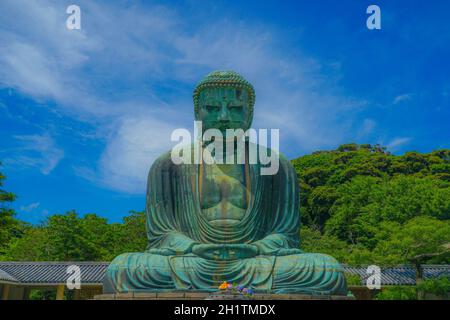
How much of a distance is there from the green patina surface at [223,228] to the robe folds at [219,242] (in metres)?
0.01

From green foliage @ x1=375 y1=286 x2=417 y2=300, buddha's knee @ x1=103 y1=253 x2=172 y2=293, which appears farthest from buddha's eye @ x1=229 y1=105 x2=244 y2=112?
green foliage @ x1=375 y1=286 x2=417 y2=300

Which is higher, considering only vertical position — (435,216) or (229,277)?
(435,216)

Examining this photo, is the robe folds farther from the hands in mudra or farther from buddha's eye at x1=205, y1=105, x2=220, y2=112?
buddha's eye at x1=205, y1=105, x2=220, y2=112

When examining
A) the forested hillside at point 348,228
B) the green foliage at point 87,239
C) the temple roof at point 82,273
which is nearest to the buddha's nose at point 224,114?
the forested hillside at point 348,228

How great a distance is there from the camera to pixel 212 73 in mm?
10234

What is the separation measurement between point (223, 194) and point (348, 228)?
17402 mm

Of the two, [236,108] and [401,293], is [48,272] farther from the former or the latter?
[236,108]

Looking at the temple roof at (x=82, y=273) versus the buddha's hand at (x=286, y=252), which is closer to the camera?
the buddha's hand at (x=286, y=252)

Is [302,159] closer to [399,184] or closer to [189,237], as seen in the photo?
[399,184]

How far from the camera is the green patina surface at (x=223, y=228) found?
328 inches

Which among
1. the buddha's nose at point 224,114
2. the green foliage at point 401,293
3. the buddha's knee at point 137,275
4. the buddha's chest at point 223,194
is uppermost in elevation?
the buddha's nose at point 224,114

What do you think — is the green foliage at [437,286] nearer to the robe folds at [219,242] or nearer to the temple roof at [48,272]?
the robe folds at [219,242]
